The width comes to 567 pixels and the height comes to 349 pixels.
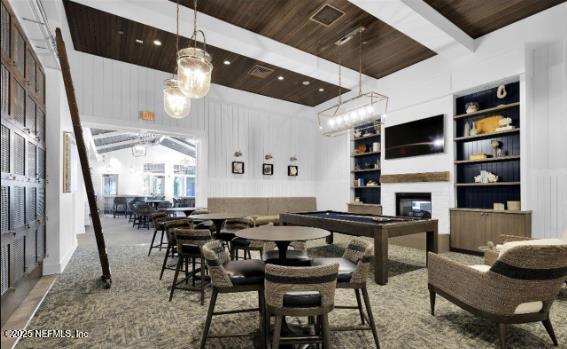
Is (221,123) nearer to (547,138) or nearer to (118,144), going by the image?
(547,138)

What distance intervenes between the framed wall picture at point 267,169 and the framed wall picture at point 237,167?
780 millimetres

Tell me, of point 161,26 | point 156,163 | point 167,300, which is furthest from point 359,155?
point 156,163

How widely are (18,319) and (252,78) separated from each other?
6578 millimetres

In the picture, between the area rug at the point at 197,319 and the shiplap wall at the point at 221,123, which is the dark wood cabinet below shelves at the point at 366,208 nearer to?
the shiplap wall at the point at 221,123

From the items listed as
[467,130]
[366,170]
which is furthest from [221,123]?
[467,130]

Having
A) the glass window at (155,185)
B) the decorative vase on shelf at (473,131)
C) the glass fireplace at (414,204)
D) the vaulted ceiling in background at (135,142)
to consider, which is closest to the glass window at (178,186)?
the glass window at (155,185)

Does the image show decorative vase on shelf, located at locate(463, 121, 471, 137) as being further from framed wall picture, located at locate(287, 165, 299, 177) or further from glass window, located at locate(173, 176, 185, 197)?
glass window, located at locate(173, 176, 185, 197)

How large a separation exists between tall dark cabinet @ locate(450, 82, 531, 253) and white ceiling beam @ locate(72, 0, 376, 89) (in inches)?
118

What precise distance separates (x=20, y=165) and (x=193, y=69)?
210cm

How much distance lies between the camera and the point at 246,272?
7.48 feet

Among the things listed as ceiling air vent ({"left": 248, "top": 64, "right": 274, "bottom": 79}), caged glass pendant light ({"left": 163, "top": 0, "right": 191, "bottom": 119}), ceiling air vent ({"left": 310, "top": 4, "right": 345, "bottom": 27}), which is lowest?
caged glass pendant light ({"left": 163, "top": 0, "right": 191, "bottom": 119})

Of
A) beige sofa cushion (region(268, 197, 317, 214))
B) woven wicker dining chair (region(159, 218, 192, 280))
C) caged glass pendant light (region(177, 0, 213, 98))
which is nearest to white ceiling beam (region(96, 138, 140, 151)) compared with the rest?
beige sofa cushion (region(268, 197, 317, 214))

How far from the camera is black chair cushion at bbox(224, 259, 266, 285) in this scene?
7.20ft

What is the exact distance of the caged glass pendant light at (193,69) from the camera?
10.7 feet
